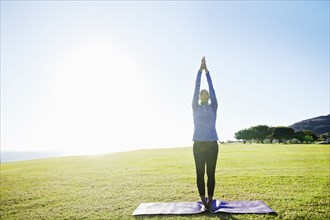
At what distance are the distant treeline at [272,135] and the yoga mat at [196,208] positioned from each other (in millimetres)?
116423

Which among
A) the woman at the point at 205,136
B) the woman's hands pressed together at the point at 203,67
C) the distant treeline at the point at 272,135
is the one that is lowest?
the distant treeline at the point at 272,135

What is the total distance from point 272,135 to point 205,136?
119381 mm

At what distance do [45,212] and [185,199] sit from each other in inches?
208

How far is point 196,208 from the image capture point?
9.50 m

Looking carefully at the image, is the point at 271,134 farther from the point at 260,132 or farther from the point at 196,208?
the point at 196,208

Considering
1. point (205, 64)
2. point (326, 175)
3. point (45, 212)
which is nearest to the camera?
point (205, 64)

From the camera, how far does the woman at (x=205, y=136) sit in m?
9.01

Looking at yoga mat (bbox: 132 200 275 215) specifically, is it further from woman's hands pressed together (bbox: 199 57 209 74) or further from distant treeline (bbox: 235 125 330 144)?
distant treeline (bbox: 235 125 330 144)

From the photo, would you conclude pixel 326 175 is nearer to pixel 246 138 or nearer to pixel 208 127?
pixel 208 127

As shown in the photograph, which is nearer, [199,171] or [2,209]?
[199,171]

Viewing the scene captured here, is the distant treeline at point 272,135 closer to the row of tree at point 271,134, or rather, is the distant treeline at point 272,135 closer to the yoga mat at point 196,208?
the row of tree at point 271,134

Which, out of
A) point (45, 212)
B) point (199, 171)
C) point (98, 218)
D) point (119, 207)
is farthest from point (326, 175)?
point (45, 212)

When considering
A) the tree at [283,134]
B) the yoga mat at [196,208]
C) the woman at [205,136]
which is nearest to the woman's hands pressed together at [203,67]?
the woman at [205,136]

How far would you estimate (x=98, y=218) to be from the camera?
9.07 metres
